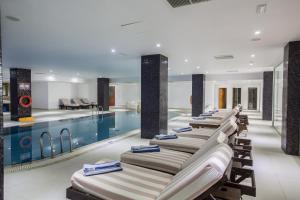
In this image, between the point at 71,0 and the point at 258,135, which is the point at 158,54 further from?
the point at 258,135

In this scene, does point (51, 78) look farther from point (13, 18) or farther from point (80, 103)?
point (13, 18)

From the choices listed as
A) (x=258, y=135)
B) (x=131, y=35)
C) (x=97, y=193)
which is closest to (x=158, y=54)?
(x=131, y=35)

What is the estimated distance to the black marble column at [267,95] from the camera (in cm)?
1116

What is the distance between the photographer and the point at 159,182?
6.56 ft

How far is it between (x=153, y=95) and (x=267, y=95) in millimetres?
8288

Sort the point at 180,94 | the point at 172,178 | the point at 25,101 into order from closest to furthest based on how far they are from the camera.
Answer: the point at 172,178, the point at 25,101, the point at 180,94

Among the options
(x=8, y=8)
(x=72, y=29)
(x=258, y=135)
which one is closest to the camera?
(x=8, y=8)

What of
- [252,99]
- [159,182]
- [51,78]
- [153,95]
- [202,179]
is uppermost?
[51,78]

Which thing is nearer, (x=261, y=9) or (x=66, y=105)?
(x=261, y=9)

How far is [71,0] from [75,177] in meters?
2.56

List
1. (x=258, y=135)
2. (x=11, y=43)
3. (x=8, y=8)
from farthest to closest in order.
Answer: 1. (x=258, y=135)
2. (x=11, y=43)
3. (x=8, y=8)

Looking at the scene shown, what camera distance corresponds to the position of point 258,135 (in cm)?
721

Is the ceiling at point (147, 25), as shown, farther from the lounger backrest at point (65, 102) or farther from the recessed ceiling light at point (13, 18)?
the lounger backrest at point (65, 102)

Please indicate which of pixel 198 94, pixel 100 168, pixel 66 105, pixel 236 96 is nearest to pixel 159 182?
pixel 100 168
